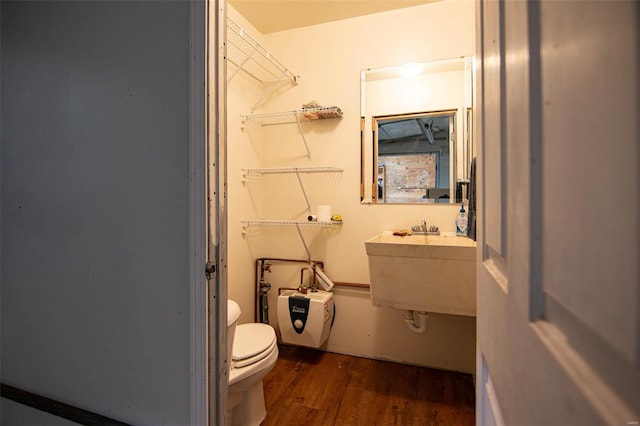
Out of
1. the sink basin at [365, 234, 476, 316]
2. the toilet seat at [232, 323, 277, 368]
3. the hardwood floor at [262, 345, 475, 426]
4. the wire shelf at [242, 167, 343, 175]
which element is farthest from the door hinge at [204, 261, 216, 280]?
the wire shelf at [242, 167, 343, 175]

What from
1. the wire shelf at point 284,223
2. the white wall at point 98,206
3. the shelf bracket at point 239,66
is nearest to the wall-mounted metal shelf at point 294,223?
the wire shelf at point 284,223

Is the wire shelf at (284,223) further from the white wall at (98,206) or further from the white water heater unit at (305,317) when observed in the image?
the white wall at (98,206)

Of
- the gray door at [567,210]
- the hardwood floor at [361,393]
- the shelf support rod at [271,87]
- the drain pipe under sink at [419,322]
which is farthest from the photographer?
the shelf support rod at [271,87]

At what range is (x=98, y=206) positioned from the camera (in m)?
1.02

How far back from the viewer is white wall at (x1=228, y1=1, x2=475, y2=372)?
6.69 ft

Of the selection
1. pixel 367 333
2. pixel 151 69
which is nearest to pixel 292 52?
pixel 151 69

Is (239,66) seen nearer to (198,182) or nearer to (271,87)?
(271,87)

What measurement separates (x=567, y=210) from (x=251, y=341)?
162 cm

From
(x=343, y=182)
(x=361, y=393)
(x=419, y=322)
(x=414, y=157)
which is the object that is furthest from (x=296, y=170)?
(x=361, y=393)

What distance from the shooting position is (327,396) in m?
1.80

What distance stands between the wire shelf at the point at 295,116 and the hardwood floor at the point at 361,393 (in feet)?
6.00

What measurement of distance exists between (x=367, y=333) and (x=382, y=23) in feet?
7.45

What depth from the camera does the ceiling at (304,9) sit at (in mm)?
2025

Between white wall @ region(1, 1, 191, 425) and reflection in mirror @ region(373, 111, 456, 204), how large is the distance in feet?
5.09
